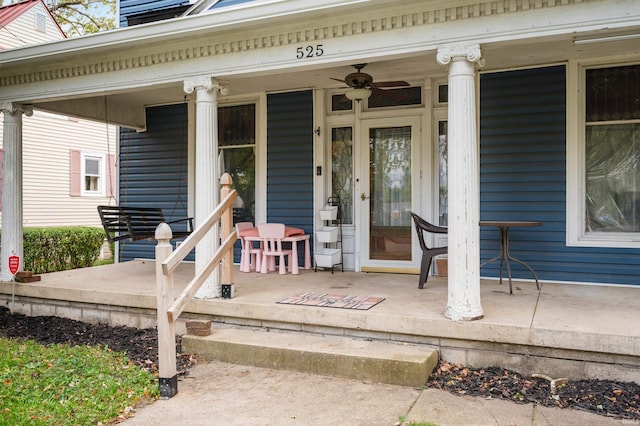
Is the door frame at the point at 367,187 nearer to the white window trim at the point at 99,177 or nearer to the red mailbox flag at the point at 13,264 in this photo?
the red mailbox flag at the point at 13,264

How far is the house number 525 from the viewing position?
4.33m

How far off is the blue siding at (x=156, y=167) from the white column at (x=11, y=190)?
6.14 ft

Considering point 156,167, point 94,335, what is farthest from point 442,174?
point 156,167

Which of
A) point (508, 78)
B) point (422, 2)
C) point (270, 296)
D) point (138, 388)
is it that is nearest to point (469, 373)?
point (270, 296)

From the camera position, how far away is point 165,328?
11.1ft

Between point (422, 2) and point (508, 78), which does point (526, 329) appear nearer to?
point (422, 2)

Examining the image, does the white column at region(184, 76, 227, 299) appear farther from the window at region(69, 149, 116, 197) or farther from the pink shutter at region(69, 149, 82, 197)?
the pink shutter at region(69, 149, 82, 197)

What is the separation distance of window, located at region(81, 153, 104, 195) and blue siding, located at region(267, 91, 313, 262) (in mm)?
8412

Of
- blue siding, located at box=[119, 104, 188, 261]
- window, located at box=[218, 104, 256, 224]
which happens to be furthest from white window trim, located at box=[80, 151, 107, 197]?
window, located at box=[218, 104, 256, 224]

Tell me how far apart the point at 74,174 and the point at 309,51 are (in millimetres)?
10519

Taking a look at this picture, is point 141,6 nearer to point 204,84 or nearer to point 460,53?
point 204,84

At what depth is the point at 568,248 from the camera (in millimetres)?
5250

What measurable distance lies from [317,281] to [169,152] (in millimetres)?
3312

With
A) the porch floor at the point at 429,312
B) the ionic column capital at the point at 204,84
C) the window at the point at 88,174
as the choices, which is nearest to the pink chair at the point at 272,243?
the porch floor at the point at 429,312
